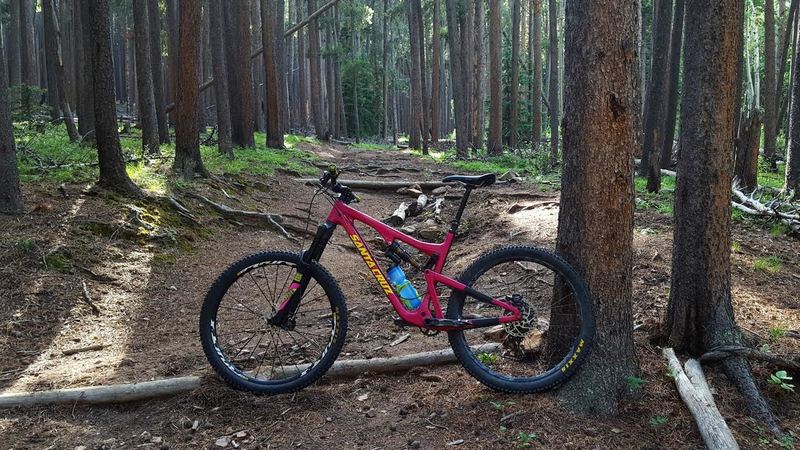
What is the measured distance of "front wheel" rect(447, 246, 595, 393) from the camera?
13.0ft

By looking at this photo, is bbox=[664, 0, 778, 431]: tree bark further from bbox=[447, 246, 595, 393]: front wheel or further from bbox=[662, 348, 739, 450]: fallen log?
bbox=[447, 246, 595, 393]: front wheel

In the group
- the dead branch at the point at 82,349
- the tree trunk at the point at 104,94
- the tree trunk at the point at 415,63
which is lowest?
the dead branch at the point at 82,349

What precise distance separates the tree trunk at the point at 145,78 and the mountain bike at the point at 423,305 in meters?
9.19

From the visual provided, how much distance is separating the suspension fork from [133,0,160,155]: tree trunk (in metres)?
9.36

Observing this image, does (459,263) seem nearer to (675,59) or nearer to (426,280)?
(426,280)

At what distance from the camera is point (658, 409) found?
394cm

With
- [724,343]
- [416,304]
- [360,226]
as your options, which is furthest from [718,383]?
[360,226]

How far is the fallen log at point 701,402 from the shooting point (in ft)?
11.8

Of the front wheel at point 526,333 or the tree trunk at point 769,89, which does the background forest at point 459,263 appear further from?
the tree trunk at point 769,89

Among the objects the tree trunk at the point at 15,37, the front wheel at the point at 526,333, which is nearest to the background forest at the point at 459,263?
the front wheel at the point at 526,333

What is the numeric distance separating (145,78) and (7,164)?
5.64 m

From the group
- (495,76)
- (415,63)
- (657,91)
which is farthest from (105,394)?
(415,63)

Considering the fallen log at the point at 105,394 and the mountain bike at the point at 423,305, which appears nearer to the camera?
the mountain bike at the point at 423,305

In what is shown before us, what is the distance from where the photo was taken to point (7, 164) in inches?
281
